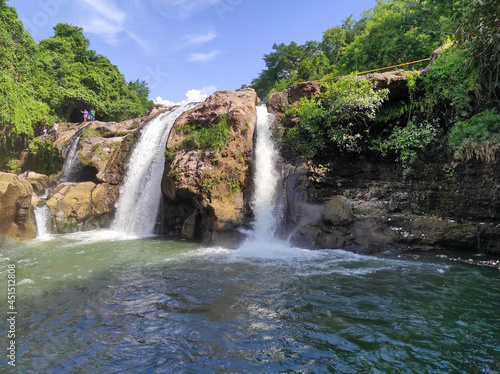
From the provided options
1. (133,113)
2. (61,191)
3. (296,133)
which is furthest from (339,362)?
(133,113)

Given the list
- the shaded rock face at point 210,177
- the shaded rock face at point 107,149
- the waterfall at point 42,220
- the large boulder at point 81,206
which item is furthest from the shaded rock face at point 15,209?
the shaded rock face at point 210,177

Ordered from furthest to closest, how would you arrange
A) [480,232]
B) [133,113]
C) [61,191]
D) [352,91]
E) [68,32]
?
[68,32] → [133,113] → [61,191] → [352,91] → [480,232]

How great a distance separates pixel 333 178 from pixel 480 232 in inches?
168

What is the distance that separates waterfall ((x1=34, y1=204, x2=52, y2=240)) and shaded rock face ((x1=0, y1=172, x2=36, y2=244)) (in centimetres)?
47

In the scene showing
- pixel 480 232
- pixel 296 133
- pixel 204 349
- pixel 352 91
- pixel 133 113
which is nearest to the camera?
pixel 204 349

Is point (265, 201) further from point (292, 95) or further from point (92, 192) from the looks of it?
point (92, 192)

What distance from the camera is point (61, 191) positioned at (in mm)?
13344

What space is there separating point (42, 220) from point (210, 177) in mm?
7501

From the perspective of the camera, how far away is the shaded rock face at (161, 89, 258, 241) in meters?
10.4

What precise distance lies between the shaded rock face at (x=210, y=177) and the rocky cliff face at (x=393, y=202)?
6.08 ft

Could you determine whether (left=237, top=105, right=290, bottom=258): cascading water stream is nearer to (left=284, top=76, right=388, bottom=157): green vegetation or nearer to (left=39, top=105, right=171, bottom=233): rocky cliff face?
(left=284, top=76, right=388, bottom=157): green vegetation

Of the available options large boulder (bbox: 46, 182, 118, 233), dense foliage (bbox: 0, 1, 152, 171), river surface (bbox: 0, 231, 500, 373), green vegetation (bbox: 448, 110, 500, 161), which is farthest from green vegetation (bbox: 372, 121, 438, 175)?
dense foliage (bbox: 0, 1, 152, 171)

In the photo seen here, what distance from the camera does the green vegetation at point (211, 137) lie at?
1126 cm

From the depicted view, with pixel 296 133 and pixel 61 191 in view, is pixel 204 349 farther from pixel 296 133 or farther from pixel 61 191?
pixel 61 191
